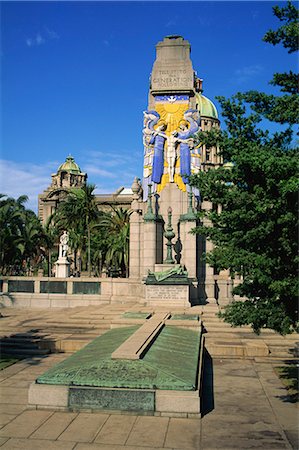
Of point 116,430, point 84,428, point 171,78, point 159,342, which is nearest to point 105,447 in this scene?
point 116,430

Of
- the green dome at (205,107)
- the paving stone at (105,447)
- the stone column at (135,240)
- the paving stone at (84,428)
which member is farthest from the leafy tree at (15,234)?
the green dome at (205,107)

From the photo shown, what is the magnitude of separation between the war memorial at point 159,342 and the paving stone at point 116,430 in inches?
0.8

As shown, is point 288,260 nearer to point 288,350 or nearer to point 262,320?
point 262,320

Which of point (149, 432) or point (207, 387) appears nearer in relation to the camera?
point (149, 432)

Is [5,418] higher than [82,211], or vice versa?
[82,211]

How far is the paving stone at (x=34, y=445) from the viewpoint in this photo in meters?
7.81

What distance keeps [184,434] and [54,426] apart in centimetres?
250

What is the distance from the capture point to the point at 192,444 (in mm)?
8109

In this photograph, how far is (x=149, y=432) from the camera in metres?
8.57

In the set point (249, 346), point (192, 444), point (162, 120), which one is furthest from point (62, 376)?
point (162, 120)

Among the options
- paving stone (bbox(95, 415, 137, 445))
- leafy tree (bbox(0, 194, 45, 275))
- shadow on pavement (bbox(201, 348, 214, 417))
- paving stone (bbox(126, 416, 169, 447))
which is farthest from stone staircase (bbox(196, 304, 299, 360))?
leafy tree (bbox(0, 194, 45, 275))

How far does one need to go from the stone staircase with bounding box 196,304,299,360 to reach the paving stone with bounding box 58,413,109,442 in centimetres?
845

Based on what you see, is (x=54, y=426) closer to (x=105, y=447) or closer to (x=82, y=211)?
(x=105, y=447)

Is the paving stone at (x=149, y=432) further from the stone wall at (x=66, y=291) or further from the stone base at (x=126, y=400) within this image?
the stone wall at (x=66, y=291)
